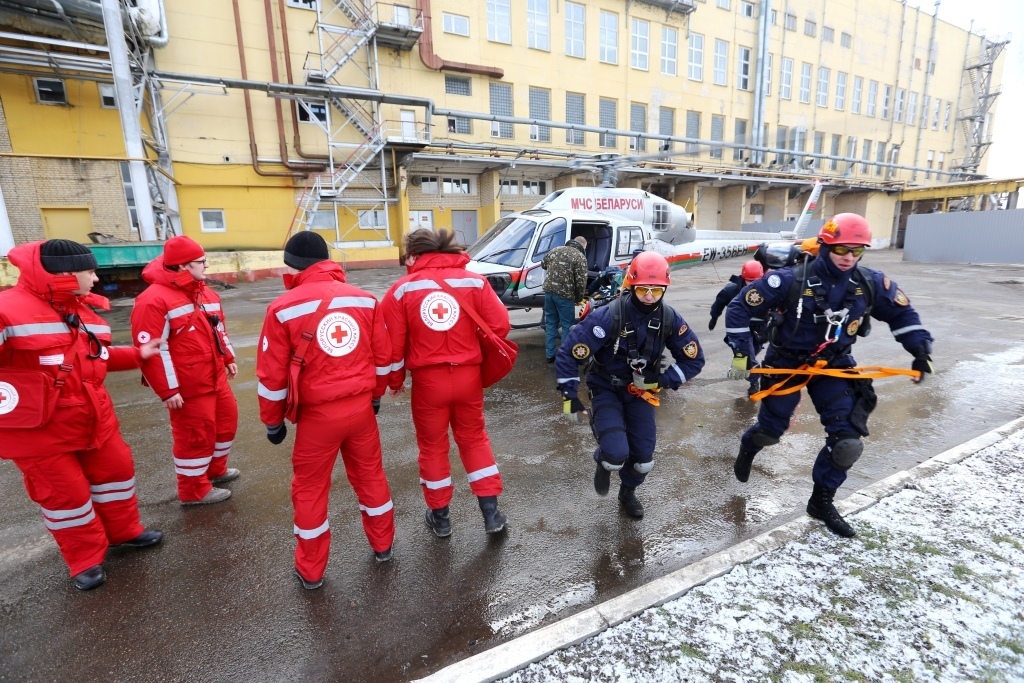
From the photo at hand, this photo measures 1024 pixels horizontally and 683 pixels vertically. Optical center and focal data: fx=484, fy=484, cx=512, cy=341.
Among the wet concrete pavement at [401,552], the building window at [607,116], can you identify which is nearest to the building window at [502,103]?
the building window at [607,116]

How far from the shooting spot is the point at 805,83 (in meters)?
33.4

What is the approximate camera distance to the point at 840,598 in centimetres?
260

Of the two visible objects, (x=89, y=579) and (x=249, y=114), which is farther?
(x=249, y=114)

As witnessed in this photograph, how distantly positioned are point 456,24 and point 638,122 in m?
11.4

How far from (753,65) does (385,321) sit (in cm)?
3657

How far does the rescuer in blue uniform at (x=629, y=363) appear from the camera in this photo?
10.5 ft

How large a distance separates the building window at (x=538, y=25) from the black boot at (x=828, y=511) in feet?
84.1

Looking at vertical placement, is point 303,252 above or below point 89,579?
above

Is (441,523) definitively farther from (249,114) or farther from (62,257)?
(249,114)

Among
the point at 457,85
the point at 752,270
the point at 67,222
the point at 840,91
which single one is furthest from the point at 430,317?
the point at 840,91

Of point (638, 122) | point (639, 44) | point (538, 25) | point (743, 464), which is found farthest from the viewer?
point (638, 122)

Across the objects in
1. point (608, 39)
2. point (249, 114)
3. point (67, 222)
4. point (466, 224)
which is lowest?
point (466, 224)

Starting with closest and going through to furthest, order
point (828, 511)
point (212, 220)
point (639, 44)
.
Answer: point (828, 511) → point (212, 220) → point (639, 44)

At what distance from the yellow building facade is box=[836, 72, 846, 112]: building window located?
2.58 feet
